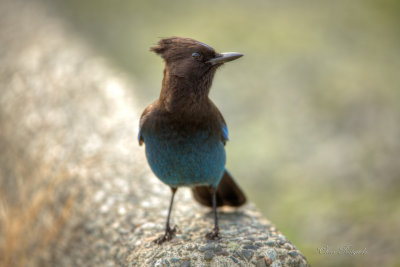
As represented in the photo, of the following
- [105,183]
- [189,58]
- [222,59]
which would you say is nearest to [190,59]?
[189,58]

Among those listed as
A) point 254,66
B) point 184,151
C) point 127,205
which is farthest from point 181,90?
point 254,66

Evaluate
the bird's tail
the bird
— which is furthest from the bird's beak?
the bird's tail

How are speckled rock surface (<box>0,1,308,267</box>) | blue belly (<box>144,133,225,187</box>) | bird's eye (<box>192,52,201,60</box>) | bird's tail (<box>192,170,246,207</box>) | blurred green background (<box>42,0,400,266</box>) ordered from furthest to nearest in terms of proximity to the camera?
blurred green background (<box>42,0,400,266</box>), bird's tail (<box>192,170,246,207</box>), speckled rock surface (<box>0,1,308,267</box>), blue belly (<box>144,133,225,187</box>), bird's eye (<box>192,52,201,60</box>)

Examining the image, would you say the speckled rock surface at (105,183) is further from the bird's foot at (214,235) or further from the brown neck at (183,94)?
the brown neck at (183,94)

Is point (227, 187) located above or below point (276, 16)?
below

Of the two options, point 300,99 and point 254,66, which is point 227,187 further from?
point 254,66

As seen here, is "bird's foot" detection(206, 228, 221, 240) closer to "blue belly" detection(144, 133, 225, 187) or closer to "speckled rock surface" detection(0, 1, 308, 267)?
"speckled rock surface" detection(0, 1, 308, 267)

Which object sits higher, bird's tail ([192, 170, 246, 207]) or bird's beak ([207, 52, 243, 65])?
bird's beak ([207, 52, 243, 65])

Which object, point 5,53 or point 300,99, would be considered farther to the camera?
point 300,99

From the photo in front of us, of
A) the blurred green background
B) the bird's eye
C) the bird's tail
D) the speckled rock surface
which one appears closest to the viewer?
the bird's eye
